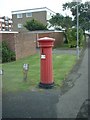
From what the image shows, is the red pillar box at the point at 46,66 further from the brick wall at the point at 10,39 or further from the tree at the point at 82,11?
the tree at the point at 82,11

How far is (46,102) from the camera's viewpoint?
22.8ft

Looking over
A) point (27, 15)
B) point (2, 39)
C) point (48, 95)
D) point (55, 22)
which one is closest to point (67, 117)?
point (48, 95)

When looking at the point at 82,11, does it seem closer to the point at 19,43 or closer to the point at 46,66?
the point at 19,43

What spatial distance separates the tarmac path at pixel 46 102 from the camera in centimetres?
602

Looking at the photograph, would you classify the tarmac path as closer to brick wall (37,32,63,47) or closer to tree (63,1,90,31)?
brick wall (37,32,63,47)

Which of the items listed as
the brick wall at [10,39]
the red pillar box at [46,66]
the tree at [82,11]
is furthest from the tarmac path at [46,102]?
the tree at [82,11]

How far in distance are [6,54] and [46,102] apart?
9.39 m

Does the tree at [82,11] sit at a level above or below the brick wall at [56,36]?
above

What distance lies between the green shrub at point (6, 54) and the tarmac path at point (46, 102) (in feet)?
24.6

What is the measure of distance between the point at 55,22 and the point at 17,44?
21698mm

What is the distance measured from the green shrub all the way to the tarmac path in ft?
24.6

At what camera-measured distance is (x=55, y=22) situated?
3850 cm

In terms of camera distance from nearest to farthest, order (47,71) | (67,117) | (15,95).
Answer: (67,117) → (15,95) → (47,71)

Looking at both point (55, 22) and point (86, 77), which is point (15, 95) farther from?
point (55, 22)
